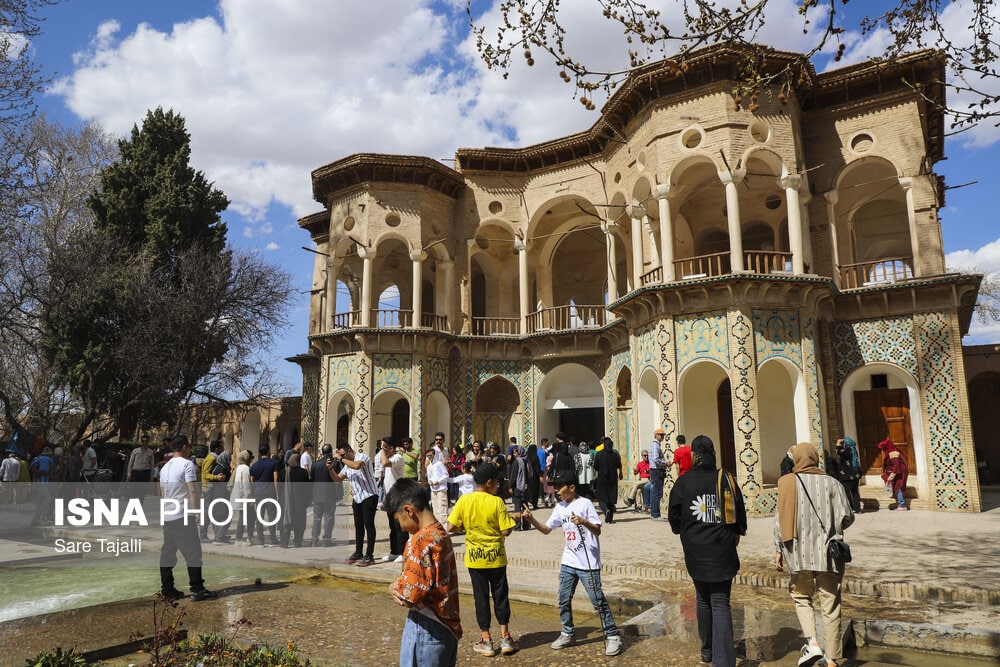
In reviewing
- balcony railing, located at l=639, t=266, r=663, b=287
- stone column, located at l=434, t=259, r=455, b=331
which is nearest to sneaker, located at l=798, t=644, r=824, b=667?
balcony railing, located at l=639, t=266, r=663, b=287

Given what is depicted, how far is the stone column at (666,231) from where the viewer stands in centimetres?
1644

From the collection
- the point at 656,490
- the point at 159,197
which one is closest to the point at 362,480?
the point at 656,490

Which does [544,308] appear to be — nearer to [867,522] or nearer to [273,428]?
[867,522]

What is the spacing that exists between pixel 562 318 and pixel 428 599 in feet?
63.1

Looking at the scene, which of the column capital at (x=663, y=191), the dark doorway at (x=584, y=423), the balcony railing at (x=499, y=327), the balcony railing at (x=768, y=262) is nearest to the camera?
the balcony railing at (x=768, y=262)

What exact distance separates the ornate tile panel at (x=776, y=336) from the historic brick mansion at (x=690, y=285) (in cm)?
4

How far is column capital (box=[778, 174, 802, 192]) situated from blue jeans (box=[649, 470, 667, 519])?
7.73 m

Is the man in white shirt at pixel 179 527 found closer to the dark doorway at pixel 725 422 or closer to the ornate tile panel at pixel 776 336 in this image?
the ornate tile panel at pixel 776 336

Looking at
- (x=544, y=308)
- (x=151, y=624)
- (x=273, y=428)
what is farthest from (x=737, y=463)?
(x=273, y=428)

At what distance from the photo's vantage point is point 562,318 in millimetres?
22438

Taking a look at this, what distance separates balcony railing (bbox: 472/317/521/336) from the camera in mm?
23031

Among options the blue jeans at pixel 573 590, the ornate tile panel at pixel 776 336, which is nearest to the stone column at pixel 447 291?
the ornate tile panel at pixel 776 336

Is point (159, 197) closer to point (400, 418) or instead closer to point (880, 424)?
point (400, 418)

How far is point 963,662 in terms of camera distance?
18.2ft
